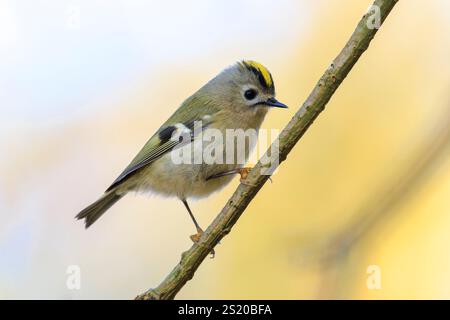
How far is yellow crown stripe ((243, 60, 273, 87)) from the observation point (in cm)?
268

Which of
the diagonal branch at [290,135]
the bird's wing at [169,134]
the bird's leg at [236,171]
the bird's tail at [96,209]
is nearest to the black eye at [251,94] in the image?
the bird's wing at [169,134]

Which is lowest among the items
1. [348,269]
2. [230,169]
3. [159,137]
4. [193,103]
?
[348,269]

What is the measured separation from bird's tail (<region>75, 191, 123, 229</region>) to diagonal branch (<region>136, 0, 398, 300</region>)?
107cm

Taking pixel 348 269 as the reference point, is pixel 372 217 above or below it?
above

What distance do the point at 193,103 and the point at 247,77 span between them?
33cm

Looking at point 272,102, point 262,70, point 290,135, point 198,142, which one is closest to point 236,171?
point 198,142

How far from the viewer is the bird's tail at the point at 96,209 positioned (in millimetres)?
2771

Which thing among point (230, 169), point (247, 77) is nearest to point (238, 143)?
point (230, 169)

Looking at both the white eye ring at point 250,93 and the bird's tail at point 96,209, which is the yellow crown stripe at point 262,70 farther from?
the bird's tail at point 96,209

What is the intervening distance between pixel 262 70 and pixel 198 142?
514mm

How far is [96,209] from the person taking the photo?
9.16ft

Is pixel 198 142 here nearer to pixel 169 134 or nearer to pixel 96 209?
pixel 169 134

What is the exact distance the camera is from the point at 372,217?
169 cm
